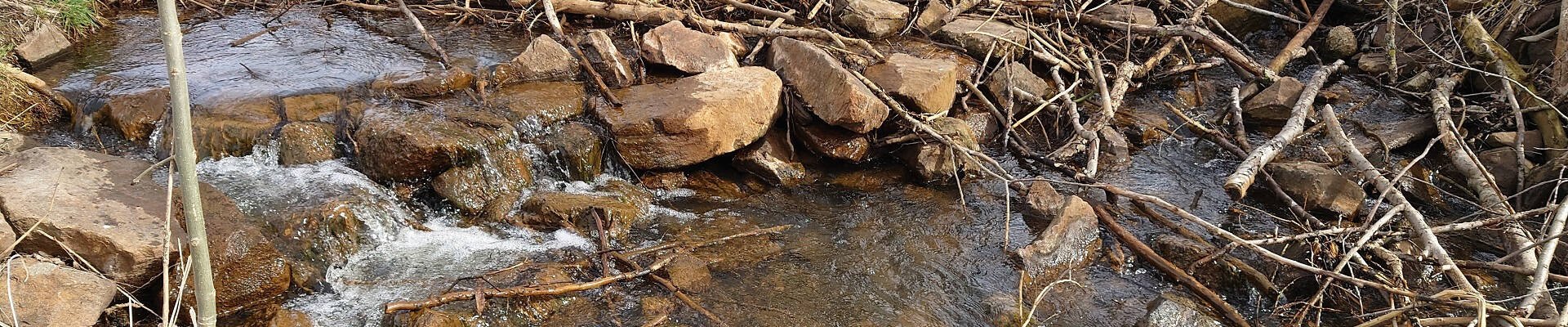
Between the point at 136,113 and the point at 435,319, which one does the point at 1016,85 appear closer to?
the point at 435,319

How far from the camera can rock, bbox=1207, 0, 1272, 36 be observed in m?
7.62

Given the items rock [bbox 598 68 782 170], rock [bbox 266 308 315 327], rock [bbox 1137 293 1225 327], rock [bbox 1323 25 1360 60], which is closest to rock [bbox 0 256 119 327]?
rock [bbox 266 308 315 327]

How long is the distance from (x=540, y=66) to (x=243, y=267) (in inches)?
89.8

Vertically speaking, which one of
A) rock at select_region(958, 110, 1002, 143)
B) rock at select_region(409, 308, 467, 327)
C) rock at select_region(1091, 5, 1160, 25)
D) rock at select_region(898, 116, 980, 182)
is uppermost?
rock at select_region(409, 308, 467, 327)

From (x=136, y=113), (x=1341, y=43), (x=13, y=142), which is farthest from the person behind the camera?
(x=1341, y=43)

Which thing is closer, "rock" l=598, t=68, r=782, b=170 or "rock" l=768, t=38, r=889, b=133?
"rock" l=598, t=68, r=782, b=170

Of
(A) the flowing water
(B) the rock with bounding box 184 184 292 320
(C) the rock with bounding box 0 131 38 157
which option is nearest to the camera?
(B) the rock with bounding box 184 184 292 320

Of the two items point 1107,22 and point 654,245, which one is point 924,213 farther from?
point 1107,22

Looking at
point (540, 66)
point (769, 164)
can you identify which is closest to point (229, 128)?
point (540, 66)

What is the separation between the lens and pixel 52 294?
10.0 feet

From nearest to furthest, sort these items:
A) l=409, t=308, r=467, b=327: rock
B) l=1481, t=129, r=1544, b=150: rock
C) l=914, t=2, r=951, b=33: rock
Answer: l=409, t=308, r=467, b=327: rock
l=1481, t=129, r=1544, b=150: rock
l=914, t=2, r=951, b=33: rock

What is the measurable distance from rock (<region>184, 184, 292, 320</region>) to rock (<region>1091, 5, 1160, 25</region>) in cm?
600

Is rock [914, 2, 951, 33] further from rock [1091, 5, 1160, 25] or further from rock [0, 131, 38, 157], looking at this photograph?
rock [0, 131, 38, 157]

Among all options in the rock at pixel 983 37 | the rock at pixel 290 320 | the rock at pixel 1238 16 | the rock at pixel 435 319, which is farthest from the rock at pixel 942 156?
the rock at pixel 1238 16
